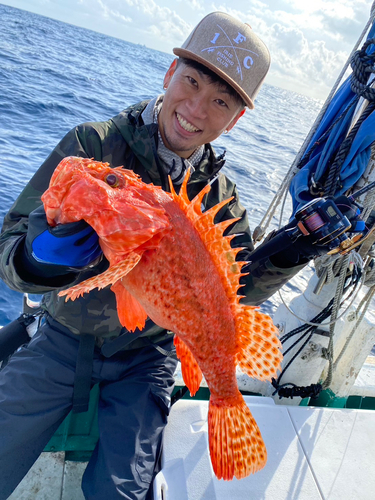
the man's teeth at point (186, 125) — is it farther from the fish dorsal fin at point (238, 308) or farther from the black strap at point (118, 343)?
the black strap at point (118, 343)

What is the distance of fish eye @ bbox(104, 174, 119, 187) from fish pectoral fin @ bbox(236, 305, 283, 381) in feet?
3.59

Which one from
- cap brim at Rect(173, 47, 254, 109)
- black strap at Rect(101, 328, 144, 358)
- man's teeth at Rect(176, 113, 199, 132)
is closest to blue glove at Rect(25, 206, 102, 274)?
black strap at Rect(101, 328, 144, 358)

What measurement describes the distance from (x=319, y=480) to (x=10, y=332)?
3.04 m

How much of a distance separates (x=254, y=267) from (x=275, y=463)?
1.60 m

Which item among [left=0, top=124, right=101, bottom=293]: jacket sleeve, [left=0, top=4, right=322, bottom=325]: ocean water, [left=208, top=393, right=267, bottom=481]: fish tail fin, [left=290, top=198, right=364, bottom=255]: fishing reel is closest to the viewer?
[left=208, top=393, right=267, bottom=481]: fish tail fin

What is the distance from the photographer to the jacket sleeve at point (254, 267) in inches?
126

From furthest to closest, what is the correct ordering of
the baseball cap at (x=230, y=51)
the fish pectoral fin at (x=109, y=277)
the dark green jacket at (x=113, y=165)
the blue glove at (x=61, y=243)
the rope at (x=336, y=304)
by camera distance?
1. the rope at (x=336, y=304)
2. the baseball cap at (x=230, y=51)
3. the dark green jacket at (x=113, y=165)
4. the blue glove at (x=61, y=243)
5. the fish pectoral fin at (x=109, y=277)

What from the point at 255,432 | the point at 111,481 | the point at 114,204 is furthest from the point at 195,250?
the point at 111,481

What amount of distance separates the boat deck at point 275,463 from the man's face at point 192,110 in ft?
7.92

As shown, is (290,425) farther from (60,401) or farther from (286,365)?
(60,401)

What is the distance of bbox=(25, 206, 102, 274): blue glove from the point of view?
2068 millimetres

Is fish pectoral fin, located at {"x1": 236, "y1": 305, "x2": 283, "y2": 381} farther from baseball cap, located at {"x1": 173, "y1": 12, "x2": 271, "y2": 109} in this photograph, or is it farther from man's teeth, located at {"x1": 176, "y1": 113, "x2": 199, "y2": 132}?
baseball cap, located at {"x1": 173, "y1": 12, "x2": 271, "y2": 109}

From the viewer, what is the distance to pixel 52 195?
2.03m

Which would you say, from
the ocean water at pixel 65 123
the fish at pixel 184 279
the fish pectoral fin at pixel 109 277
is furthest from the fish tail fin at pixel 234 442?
the ocean water at pixel 65 123
